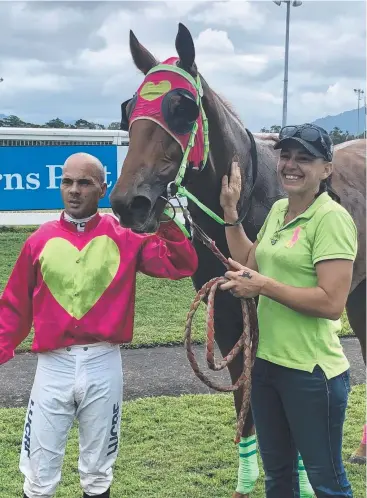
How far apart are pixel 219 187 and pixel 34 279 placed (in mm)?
909

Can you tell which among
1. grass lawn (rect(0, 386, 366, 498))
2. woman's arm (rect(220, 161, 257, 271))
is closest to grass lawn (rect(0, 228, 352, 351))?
grass lawn (rect(0, 386, 366, 498))

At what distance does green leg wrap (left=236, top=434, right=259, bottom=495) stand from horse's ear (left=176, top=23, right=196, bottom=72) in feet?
6.38

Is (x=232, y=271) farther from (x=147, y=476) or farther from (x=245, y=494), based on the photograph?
(x=147, y=476)

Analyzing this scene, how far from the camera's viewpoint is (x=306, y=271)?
6.72 ft

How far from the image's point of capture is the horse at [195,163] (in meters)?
2.20

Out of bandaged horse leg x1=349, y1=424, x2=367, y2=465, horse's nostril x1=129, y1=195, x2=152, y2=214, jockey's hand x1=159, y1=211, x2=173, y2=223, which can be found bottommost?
bandaged horse leg x1=349, y1=424, x2=367, y2=465

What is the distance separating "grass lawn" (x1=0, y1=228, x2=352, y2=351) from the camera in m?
5.83

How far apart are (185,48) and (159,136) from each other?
400mm

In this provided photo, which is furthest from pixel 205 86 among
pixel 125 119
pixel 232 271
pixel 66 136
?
pixel 66 136

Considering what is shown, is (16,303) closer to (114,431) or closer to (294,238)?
(114,431)

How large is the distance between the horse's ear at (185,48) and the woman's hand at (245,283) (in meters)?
0.90

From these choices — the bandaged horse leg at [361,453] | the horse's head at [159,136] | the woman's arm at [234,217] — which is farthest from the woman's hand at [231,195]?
the bandaged horse leg at [361,453]

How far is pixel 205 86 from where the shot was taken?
2.53 meters

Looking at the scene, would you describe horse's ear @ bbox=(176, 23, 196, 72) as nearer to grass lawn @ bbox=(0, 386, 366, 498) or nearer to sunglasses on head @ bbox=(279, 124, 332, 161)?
sunglasses on head @ bbox=(279, 124, 332, 161)
